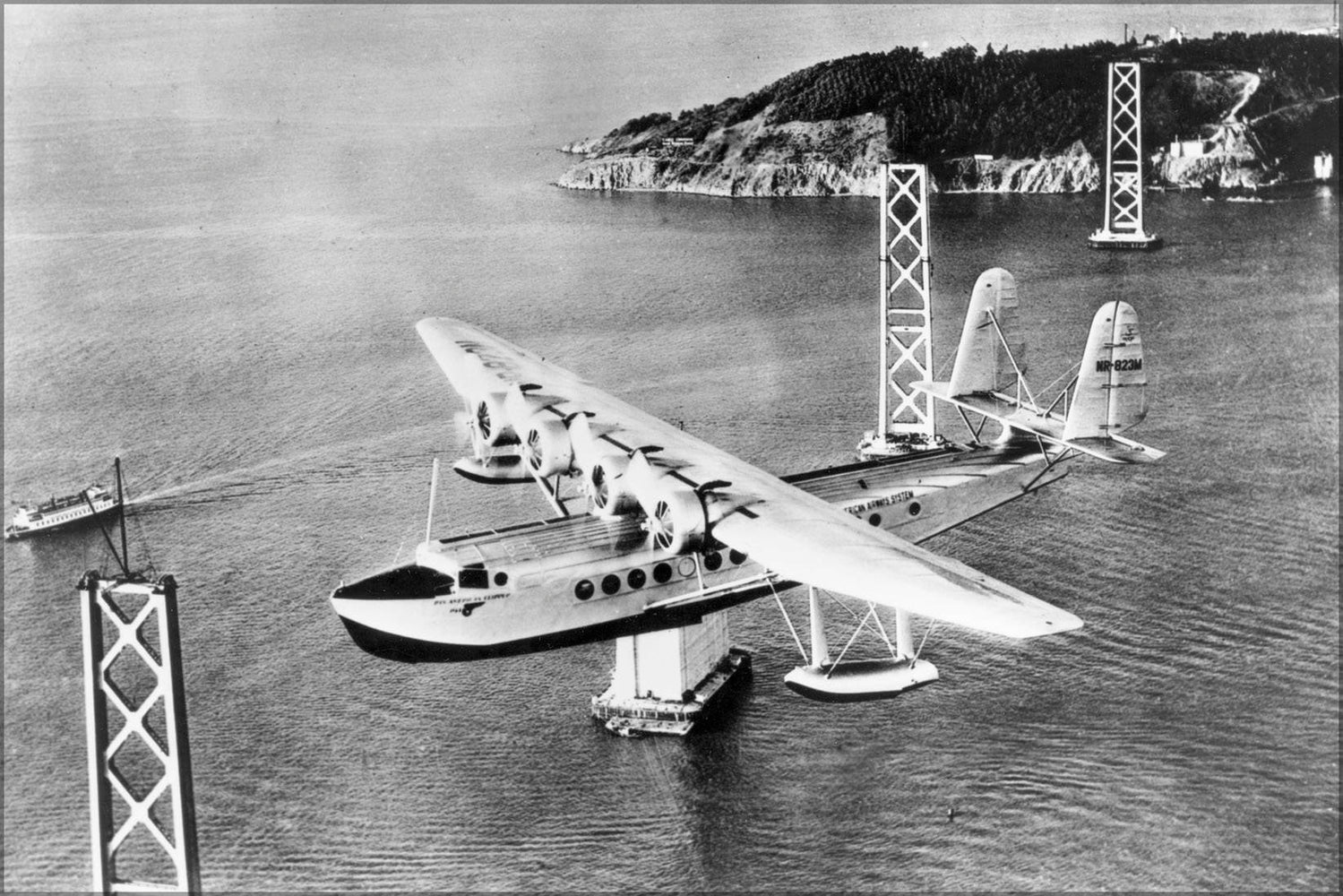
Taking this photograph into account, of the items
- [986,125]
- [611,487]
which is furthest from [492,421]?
[986,125]

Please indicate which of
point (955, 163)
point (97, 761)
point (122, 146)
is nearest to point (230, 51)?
point (122, 146)

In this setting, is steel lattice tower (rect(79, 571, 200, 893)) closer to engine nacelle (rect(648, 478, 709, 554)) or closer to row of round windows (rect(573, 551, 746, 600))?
row of round windows (rect(573, 551, 746, 600))

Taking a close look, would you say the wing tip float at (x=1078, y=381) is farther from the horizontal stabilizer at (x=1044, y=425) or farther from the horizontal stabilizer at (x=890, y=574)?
the horizontal stabilizer at (x=890, y=574)

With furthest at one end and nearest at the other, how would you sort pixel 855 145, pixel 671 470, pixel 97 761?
pixel 855 145 < pixel 671 470 < pixel 97 761

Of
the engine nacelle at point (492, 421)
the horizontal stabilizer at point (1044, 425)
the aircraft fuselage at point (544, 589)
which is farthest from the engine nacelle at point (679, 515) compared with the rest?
the horizontal stabilizer at point (1044, 425)

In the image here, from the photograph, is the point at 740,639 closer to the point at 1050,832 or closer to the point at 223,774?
the point at 1050,832
